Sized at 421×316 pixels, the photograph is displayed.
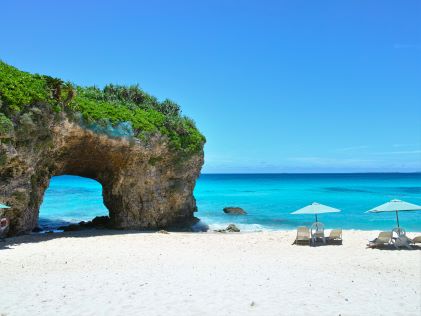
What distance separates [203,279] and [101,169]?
1463cm

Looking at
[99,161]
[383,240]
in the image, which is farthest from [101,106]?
[383,240]

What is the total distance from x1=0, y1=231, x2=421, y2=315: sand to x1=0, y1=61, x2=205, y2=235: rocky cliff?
303 centimetres

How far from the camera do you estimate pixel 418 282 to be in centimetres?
906

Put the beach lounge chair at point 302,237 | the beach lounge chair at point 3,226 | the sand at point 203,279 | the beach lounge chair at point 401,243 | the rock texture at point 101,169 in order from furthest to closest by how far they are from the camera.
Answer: the beach lounge chair at point 302,237 → the rock texture at point 101,169 → the beach lounge chair at point 3,226 → the beach lounge chair at point 401,243 → the sand at point 203,279

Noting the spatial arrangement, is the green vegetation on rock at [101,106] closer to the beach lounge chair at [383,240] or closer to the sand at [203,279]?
the sand at [203,279]

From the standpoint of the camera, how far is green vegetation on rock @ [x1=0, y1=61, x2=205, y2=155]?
15.1m

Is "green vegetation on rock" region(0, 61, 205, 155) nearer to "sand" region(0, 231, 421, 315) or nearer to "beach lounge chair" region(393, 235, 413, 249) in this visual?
"sand" region(0, 231, 421, 315)

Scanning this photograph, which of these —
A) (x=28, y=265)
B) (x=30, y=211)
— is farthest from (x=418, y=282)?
(x=30, y=211)

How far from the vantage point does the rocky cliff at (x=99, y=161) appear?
1548 cm

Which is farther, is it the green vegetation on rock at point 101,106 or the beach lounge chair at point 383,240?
the green vegetation on rock at point 101,106

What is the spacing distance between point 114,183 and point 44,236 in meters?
5.71

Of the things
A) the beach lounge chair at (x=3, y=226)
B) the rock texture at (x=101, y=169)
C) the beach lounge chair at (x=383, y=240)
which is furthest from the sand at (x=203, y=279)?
the rock texture at (x=101, y=169)

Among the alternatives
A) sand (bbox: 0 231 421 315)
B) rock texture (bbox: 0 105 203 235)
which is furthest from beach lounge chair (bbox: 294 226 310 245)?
rock texture (bbox: 0 105 203 235)

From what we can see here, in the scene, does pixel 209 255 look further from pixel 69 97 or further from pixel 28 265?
pixel 69 97
